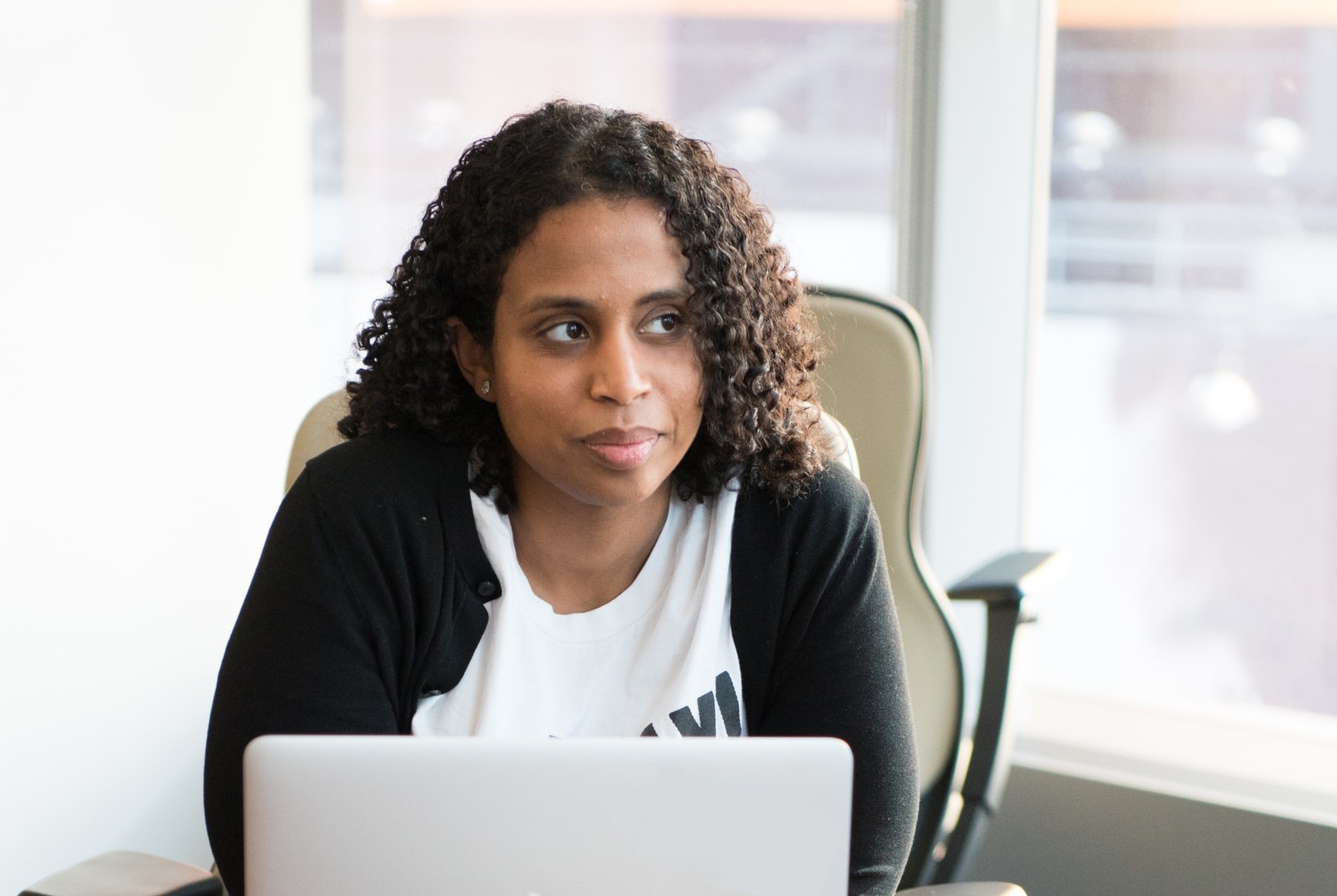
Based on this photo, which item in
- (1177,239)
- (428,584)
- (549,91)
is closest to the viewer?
(428,584)

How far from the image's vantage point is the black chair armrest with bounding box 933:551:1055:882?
1.62 meters

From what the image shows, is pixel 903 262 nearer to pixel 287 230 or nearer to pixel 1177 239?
pixel 1177 239

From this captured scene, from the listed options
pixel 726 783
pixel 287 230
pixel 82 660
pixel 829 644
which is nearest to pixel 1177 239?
pixel 829 644

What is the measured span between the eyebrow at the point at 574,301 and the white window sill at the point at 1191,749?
144cm

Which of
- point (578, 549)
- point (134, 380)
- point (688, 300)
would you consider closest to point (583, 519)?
point (578, 549)

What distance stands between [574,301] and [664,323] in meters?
0.10

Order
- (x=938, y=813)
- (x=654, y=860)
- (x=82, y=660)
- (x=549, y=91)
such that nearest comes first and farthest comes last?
1. (x=654, y=860)
2. (x=938, y=813)
3. (x=82, y=660)
4. (x=549, y=91)

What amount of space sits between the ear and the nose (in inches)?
6.5

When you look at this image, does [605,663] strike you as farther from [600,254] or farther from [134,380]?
[134,380]

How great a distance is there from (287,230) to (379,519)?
125 centimetres

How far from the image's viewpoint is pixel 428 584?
1188mm

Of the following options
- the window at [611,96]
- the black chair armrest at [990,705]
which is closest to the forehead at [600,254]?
the black chair armrest at [990,705]

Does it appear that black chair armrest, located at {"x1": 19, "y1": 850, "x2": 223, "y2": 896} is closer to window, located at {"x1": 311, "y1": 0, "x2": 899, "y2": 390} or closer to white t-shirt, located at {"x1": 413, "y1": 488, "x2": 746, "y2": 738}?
white t-shirt, located at {"x1": 413, "y1": 488, "x2": 746, "y2": 738}

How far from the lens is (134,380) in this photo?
200cm
